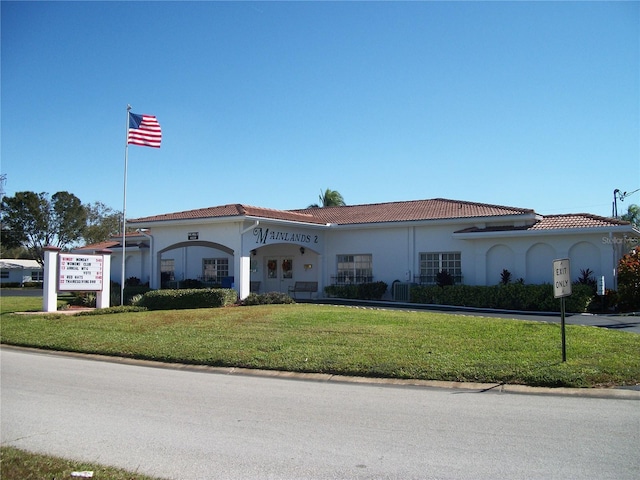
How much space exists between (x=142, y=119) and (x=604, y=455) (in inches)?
834

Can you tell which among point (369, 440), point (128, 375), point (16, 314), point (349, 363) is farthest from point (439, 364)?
point (16, 314)

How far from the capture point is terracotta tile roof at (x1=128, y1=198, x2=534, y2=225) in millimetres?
24484

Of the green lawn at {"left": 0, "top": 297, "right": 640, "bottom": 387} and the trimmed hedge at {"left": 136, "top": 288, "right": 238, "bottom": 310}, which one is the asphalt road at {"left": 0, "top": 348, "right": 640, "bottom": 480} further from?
the trimmed hedge at {"left": 136, "top": 288, "right": 238, "bottom": 310}

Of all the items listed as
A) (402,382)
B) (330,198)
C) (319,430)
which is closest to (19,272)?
(330,198)

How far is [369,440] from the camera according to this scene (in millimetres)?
6523

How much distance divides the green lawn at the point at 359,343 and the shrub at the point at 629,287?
757 cm

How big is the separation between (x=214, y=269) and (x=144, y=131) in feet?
32.0

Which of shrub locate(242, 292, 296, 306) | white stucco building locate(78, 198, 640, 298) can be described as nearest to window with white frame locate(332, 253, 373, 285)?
white stucco building locate(78, 198, 640, 298)

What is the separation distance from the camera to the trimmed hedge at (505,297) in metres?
20.6

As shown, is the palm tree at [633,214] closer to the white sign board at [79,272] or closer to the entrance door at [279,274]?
the entrance door at [279,274]

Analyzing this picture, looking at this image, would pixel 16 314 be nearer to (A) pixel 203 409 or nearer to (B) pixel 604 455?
(A) pixel 203 409

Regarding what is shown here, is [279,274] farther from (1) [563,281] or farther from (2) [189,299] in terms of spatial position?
(1) [563,281]

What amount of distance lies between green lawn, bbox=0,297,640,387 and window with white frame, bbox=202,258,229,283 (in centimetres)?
1149

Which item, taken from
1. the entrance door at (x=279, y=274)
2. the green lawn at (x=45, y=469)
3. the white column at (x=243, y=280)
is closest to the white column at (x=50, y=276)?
the white column at (x=243, y=280)
